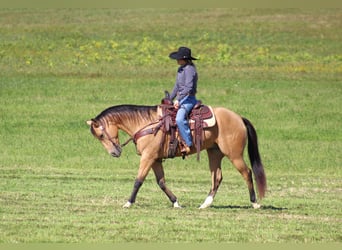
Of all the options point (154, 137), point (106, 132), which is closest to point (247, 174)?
point (154, 137)

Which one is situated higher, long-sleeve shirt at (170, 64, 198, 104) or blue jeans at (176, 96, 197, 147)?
long-sleeve shirt at (170, 64, 198, 104)

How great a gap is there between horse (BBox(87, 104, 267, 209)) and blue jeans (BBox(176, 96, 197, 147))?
246 millimetres

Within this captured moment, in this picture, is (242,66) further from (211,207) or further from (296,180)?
(211,207)

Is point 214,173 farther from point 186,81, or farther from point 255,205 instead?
point 186,81

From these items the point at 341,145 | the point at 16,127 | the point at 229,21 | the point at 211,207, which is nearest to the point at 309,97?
the point at 341,145

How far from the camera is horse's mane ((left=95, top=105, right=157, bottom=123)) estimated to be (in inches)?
723

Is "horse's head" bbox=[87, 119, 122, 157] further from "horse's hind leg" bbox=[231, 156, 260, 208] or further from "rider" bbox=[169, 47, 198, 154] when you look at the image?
"horse's hind leg" bbox=[231, 156, 260, 208]

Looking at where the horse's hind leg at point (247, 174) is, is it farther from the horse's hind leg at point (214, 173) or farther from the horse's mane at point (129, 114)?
the horse's mane at point (129, 114)

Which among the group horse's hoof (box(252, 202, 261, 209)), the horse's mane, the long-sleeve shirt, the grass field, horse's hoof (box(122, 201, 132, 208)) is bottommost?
the grass field

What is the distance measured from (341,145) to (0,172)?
981 centimetres

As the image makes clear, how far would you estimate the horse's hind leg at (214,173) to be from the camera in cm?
1836

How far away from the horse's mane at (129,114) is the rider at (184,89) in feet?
1.36

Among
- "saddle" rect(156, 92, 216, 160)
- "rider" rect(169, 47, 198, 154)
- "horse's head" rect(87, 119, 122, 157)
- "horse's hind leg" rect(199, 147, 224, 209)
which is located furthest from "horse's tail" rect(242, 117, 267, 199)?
"horse's head" rect(87, 119, 122, 157)

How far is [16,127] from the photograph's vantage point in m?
32.2
